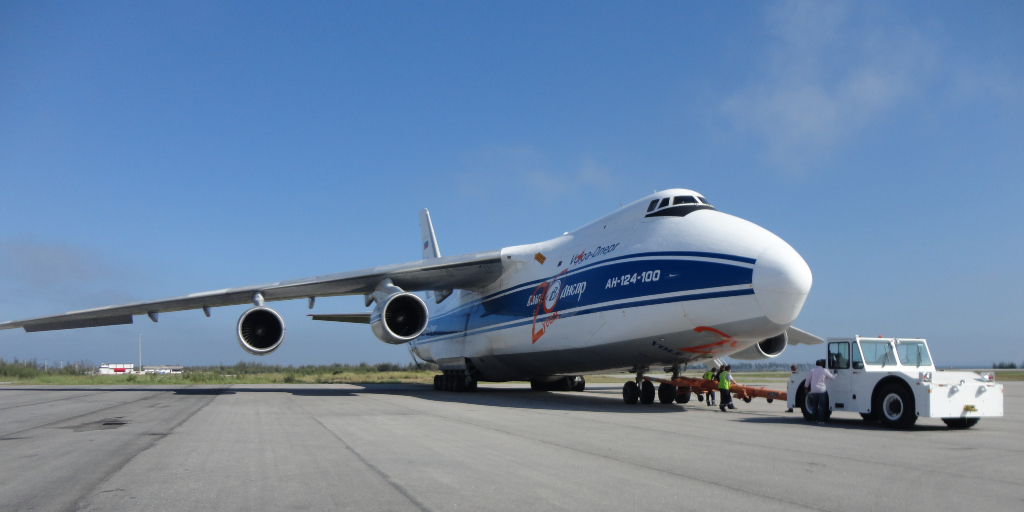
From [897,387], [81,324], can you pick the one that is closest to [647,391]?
[897,387]

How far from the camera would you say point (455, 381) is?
848 inches

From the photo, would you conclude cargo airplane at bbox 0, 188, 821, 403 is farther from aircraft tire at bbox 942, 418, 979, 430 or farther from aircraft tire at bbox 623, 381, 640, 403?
aircraft tire at bbox 942, 418, 979, 430

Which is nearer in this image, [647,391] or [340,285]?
[647,391]

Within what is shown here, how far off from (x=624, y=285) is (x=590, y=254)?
70.8 inches

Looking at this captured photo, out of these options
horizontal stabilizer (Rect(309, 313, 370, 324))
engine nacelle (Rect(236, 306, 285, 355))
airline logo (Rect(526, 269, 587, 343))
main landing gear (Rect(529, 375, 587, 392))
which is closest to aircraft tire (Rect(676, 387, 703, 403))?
airline logo (Rect(526, 269, 587, 343))

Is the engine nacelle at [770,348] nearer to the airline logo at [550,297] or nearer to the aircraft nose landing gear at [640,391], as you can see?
the aircraft nose landing gear at [640,391]

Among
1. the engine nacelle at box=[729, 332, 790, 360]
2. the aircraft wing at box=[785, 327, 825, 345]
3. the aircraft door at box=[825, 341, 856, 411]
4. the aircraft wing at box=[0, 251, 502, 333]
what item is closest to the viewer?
the aircraft door at box=[825, 341, 856, 411]

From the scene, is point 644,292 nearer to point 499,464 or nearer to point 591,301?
point 591,301

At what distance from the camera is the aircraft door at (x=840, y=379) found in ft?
35.1

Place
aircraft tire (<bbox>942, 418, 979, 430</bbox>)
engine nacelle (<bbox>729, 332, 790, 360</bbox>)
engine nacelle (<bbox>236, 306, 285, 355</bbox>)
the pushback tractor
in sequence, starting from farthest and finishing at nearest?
engine nacelle (<bbox>236, 306, 285, 355</bbox>)
engine nacelle (<bbox>729, 332, 790, 360</bbox>)
aircraft tire (<bbox>942, 418, 979, 430</bbox>)
the pushback tractor

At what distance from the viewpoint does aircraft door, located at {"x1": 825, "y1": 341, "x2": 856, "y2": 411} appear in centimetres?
1070

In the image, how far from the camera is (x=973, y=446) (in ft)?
25.7

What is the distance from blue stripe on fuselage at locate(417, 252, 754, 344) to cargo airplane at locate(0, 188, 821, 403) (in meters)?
0.03

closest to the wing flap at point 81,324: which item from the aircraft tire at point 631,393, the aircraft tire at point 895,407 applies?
the aircraft tire at point 631,393
